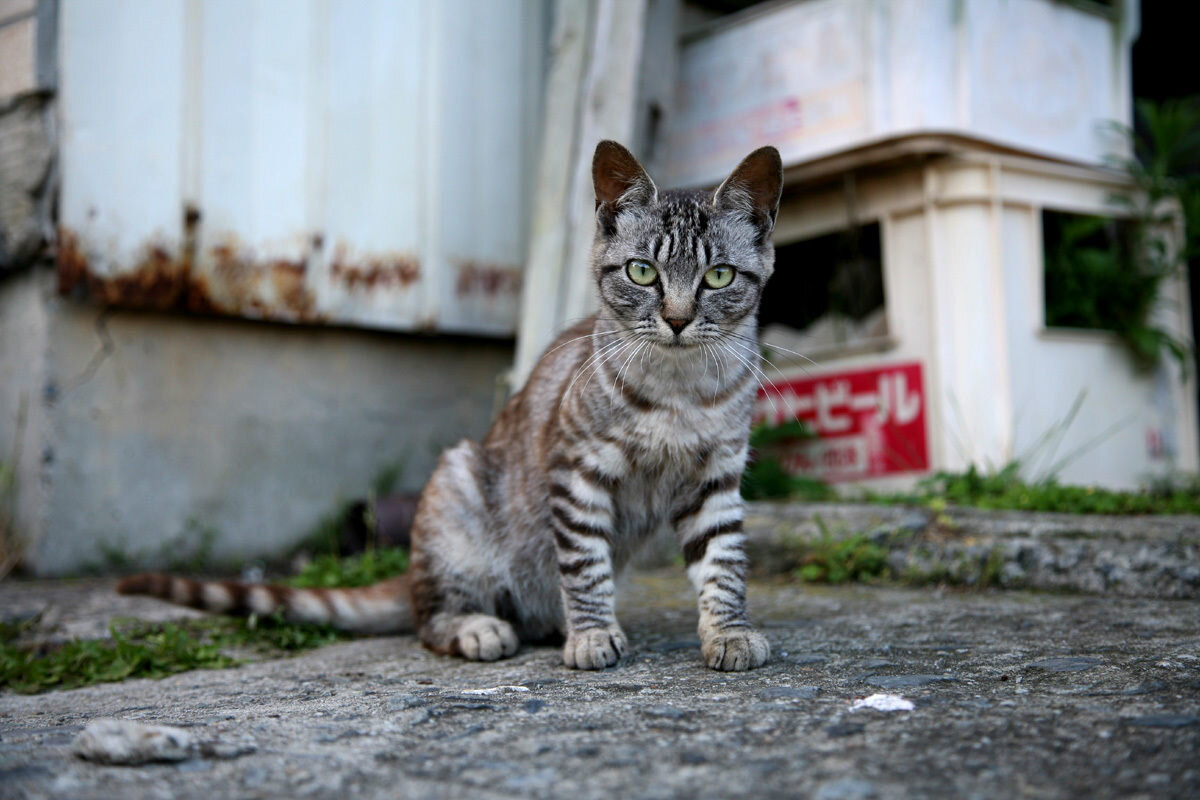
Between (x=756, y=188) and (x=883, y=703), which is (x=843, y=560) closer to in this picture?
(x=756, y=188)

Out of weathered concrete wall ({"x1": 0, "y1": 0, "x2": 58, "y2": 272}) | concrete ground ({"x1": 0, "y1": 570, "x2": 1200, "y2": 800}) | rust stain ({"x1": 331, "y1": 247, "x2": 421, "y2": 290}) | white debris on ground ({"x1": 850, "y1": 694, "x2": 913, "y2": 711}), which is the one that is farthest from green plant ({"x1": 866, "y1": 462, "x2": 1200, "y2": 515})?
weathered concrete wall ({"x1": 0, "y1": 0, "x2": 58, "y2": 272})

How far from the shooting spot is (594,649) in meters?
2.65

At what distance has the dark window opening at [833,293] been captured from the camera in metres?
5.71

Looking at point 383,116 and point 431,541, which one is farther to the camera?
point 383,116

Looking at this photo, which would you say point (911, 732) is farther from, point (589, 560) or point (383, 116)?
point (383, 116)

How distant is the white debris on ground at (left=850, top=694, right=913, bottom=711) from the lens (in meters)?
1.99

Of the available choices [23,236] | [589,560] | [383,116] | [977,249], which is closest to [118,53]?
[23,236]

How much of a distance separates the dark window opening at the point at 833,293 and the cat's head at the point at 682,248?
109 inches

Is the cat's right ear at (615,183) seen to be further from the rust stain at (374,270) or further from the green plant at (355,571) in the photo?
the rust stain at (374,270)

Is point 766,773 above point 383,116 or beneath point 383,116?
beneath

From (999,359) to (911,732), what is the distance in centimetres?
376

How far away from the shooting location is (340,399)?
557cm

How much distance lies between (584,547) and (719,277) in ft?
2.80

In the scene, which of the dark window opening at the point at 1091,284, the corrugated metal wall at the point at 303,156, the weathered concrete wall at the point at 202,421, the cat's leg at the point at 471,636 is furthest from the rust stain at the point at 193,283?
the dark window opening at the point at 1091,284
